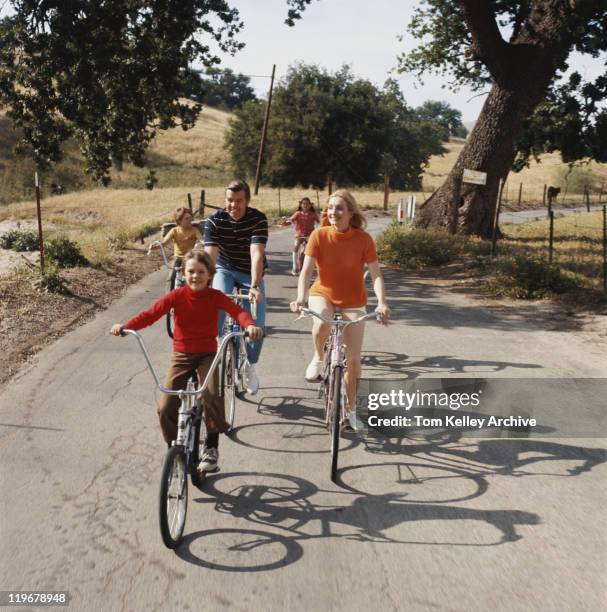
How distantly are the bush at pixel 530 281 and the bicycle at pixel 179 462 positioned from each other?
9.18m

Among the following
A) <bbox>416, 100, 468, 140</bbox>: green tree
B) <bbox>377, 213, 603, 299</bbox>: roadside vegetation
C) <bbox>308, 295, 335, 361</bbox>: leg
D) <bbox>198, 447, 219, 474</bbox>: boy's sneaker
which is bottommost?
<bbox>198, 447, 219, 474</bbox>: boy's sneaker

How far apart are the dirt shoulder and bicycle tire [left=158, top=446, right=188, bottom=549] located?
12.9ft

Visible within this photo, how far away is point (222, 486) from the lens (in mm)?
4855

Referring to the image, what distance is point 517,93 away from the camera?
19.8 meters

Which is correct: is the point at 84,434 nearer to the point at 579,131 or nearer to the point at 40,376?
the point at 40,376

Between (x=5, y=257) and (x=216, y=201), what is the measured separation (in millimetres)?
23262

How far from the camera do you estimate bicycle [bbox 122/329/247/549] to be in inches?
151

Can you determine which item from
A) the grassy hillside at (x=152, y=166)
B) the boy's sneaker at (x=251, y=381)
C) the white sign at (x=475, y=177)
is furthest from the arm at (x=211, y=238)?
the grassy hillside at (x=152, y=166)

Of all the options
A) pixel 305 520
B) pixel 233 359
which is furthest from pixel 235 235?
pixel 305 520

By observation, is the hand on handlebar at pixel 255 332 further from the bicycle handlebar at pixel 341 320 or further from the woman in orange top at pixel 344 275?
the woman in orange top at pixel 344 275

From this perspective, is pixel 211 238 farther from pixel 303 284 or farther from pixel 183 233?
pixel 183 233

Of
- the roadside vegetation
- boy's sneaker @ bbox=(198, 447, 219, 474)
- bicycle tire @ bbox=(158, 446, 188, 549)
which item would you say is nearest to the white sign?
the roadside vegetation

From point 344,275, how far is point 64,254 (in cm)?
1085

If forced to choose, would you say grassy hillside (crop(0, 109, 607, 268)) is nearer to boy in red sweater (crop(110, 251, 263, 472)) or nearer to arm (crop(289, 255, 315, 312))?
arm (crop(289, 255, 315, 312))
